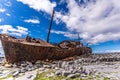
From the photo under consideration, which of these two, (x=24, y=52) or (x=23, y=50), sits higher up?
(x=23, y=50)

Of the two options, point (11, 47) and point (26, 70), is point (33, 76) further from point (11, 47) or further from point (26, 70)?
point (11, 47)

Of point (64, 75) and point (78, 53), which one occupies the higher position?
point (78, 53)

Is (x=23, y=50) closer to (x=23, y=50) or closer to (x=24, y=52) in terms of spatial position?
(x=23, y=50)

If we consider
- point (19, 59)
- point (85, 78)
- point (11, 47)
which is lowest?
point (85, 78)

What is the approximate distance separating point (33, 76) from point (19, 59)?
7761 mm

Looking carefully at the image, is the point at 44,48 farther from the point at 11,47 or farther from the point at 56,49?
the point at 11,47

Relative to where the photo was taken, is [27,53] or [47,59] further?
[47,59]

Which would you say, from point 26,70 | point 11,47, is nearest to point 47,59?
point 11,47

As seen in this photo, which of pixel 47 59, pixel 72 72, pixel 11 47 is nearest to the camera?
pixel 72 72

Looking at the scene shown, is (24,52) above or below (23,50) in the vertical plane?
below

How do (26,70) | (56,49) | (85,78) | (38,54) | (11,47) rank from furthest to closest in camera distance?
(56,49) → (38,54) → (11,47) → (26,70) → (85,78)

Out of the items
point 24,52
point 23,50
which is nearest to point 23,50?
point 23,50

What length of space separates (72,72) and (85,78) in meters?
0.99

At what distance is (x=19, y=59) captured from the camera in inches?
674
